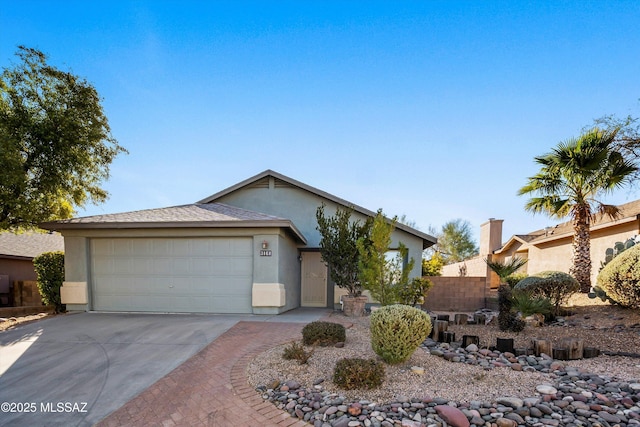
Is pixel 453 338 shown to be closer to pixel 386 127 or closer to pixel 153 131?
pixel 386 127

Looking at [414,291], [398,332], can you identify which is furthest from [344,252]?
[398,332]

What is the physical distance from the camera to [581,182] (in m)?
9.98

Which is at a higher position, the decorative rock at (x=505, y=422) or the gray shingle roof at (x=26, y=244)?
the gray shingle roof at (x=26, y=244)

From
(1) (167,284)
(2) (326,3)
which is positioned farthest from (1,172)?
(2) (326,3)

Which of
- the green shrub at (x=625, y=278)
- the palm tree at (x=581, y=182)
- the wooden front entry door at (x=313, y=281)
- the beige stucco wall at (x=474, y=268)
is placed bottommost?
the beige stucco wall at (x=474, y=268)

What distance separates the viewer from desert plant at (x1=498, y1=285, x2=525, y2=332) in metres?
6.53

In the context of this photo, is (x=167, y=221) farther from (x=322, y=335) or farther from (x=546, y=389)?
(x=546, y=389)

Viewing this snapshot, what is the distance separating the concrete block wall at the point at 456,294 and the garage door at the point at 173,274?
7.51 metres

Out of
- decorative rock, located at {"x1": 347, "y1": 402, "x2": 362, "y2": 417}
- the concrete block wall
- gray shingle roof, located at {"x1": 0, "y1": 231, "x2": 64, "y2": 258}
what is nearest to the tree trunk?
the concrete block wall

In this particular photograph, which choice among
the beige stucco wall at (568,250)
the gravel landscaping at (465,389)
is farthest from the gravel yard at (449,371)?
the beige stucco wall at (568,250)

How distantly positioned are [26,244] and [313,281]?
15768mm

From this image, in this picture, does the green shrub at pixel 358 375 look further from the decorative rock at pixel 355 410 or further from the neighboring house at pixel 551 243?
the neighboring house at pixel 551 243

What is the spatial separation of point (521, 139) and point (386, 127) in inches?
183

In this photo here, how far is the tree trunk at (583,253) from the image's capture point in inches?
A: 402
